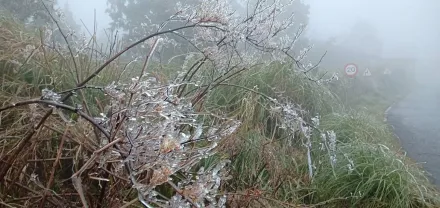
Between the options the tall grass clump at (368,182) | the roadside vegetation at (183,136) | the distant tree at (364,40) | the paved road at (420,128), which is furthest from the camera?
the distant tree at (364,40)

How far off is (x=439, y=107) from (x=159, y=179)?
44.8ft

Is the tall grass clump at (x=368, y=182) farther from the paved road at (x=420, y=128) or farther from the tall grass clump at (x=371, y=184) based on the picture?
the paved road at (x=420, y=128)

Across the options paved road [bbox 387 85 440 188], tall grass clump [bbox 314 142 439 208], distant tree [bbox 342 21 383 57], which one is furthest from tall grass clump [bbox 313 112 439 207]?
distant tree [bbox 342 21 383 57]

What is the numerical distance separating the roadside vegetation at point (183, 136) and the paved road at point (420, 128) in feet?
4.22

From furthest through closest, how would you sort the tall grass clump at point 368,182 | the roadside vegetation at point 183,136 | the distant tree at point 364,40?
the distant tree at point 364,40 < the tall grass clump at point 368,182 < the roadside vegetation at point 183,136

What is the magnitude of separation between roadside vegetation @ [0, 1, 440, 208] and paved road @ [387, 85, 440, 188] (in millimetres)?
1287

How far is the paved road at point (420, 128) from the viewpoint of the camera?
6629 mm

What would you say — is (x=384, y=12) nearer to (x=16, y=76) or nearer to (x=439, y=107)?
(x=439, y=107)

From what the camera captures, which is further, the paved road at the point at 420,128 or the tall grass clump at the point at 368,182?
the paved road at the point at 420,128

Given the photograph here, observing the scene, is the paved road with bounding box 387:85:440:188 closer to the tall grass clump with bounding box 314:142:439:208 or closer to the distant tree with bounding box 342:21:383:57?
the tall grass clump with bounding box 314:142:439:208

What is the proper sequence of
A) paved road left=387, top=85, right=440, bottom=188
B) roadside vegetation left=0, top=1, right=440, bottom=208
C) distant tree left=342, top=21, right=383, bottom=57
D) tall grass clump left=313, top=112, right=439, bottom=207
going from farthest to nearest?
distant tree left=342, top=21, right=383, bottom=57 → paved road left=387, top=85, right=440, bottom=188 → tall grass clump left=313, top=112, right=439, bottom=207 → roadside vegetation left=0, top=1, right=440, bottom=208

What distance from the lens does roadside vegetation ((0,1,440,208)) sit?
1337mm

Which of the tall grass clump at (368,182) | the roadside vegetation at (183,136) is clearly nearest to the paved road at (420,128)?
the roadside vegetation at (183,136)

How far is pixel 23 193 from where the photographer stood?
6.80 ft
